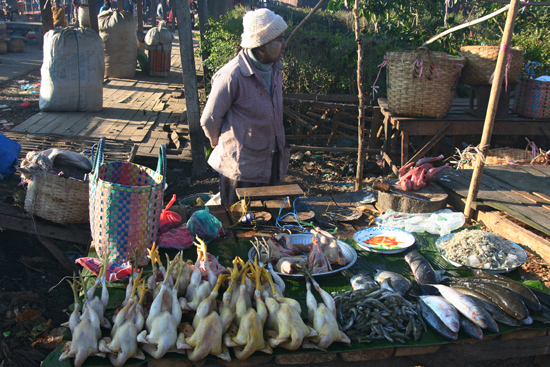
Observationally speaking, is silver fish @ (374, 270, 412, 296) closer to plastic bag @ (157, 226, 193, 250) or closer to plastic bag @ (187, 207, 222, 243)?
plastic bag @ (187, 207, 222, 243)

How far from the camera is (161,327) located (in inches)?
86.3

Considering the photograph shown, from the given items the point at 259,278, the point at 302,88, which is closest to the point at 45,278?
the point at 259,278

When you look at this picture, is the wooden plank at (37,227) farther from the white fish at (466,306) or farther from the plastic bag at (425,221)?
the white fish at (466,306)

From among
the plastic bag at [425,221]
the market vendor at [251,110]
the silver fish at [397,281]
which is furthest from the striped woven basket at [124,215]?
the plastic bag at [425,221]

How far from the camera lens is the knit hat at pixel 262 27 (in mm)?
3477

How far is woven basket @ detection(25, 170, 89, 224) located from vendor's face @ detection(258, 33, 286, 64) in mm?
2026

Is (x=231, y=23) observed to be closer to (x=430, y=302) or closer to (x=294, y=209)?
(x=294, y=209)

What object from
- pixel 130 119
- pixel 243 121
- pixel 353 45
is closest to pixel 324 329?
pixel 243 121

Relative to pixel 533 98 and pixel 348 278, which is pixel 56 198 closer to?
pixel 348 278

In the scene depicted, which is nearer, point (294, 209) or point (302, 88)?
point (294, 209)

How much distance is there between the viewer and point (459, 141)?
7500 millimetres

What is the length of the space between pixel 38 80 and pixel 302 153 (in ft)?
27.5

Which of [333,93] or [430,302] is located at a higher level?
[333,93]

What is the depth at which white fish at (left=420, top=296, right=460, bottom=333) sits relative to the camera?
7.87 ft
